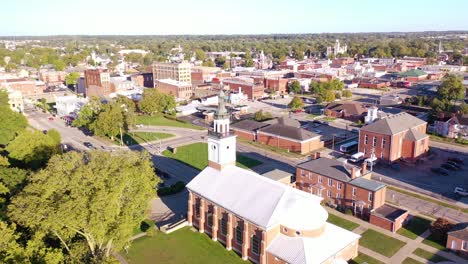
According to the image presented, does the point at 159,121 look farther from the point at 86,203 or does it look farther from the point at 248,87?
the point at 86,203

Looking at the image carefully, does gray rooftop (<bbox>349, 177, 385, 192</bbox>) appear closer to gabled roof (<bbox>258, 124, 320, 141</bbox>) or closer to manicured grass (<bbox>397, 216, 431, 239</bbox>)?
manicured grass (<bbox>397, 216, 431, 239</bbox>)

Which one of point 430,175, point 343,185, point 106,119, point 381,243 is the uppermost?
point 106,119

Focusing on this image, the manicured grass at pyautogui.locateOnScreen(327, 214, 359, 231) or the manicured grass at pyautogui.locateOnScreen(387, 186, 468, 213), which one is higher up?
the manicured grass at pyautogui.locateOnScreen(387, 186, 468, 213)

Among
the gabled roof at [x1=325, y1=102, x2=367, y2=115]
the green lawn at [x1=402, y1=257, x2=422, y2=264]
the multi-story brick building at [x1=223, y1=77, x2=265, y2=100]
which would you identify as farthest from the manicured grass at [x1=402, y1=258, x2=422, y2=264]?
the multi-story brick building at [x1=223, y1=77, x2=265, y2=100]

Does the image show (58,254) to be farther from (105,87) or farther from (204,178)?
(105,87)

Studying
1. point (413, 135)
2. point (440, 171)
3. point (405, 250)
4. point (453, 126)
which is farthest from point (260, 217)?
point (453, 126)

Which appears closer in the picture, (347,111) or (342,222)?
(342,222)
